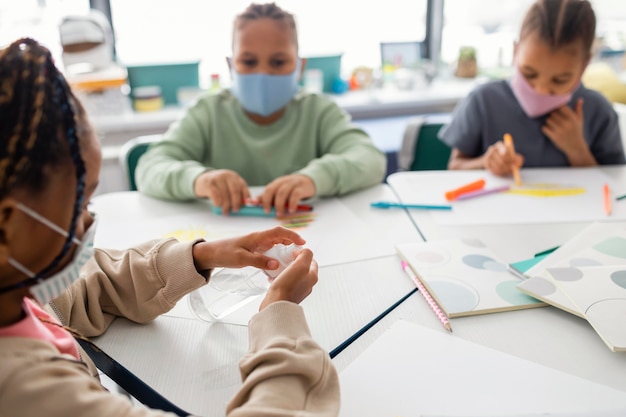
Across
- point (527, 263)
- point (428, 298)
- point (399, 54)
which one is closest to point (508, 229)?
point (527, 263)

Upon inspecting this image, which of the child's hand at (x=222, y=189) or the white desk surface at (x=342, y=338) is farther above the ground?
the child's hand at (x=222, y=189)

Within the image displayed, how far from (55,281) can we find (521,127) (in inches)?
52.7

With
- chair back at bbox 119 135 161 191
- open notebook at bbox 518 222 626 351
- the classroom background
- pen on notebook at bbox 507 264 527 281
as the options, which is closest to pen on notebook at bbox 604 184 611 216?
open notebook at bbox 518 222 626 351

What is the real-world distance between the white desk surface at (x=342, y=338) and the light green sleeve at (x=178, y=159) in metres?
0.45

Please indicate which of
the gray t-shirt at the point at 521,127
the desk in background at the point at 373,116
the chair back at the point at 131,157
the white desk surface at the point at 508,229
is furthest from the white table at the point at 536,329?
the desk in background at the point at 373,116

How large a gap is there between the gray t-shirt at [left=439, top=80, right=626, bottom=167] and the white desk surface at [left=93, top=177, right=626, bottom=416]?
2.80 feet

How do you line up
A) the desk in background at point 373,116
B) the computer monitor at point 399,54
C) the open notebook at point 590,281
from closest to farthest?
the open notebook at point 590,281 → the desk in background at point 373,116 → the computer monitor at point 399,54

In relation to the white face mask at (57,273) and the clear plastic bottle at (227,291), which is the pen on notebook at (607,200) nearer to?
the clear plastic bottle at (227,291)

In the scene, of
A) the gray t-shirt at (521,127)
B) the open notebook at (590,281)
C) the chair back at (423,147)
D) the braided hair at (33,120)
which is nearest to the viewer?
the braided hair at (33,120)

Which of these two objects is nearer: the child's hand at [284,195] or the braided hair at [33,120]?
the braided hair at [33,120]

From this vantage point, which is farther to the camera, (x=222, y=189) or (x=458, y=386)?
(x=222, y=189)

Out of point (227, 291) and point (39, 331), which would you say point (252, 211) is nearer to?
point (227, 291)

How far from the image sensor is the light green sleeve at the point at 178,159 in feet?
3.75

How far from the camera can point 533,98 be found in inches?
55.6
